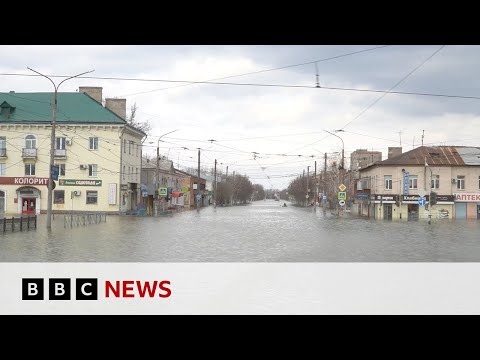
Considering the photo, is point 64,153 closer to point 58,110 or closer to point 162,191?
point 58,110

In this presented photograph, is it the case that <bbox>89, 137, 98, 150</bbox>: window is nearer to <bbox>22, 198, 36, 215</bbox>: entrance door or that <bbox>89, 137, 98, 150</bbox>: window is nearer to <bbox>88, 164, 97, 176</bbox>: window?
<bbox>88, 164, 97, 176</bbox>: window

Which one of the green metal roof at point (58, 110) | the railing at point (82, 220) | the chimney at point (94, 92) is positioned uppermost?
the chimney at point (94, 92)

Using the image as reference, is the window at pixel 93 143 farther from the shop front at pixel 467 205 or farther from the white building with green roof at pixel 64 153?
the shop front at pixel 467 205

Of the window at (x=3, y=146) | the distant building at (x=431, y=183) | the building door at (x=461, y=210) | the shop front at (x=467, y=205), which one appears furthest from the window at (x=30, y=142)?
the building door at (x=461, y=210)

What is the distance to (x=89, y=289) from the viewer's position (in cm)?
1186

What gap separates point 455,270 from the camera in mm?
15484

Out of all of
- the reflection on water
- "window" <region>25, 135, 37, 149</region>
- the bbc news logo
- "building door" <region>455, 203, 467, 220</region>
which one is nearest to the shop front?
"building door" <region>455, 203, 467, 220</region>

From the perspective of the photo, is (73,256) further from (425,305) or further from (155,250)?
(425,305)

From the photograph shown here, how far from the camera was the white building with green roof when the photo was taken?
5316cm

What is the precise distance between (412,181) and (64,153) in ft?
127

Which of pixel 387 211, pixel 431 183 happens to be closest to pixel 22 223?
pixel 387 211

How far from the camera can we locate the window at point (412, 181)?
62469mm

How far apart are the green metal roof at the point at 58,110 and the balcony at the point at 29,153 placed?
2757mm
